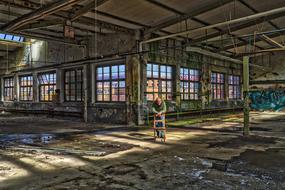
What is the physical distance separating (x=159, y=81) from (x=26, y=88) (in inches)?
506

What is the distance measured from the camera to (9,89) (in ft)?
75.5

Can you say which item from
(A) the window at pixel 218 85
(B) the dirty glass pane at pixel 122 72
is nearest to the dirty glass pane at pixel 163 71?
(B) the dirty glass pane at pixel 122 72

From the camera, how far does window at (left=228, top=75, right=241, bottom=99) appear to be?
830 inches

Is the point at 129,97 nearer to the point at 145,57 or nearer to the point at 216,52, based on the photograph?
the point at 145,57

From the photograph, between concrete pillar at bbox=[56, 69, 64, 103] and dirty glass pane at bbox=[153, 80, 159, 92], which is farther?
concrete pillar at bbox=[56, 69, 64, 103]

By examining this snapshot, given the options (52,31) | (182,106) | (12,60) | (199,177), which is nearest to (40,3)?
(52,31)

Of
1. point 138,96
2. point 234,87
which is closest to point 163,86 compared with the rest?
point 138,96

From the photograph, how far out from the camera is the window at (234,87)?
Result: 2109 cm

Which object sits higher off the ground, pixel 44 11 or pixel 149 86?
pixel 44 11

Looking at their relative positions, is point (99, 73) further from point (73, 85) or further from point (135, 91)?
point (135, 91)

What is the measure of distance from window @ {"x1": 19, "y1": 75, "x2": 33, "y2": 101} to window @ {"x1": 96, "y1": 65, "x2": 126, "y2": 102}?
28.4 ft

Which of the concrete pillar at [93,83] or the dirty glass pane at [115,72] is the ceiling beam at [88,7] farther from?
the concrete pillar at [93,83]

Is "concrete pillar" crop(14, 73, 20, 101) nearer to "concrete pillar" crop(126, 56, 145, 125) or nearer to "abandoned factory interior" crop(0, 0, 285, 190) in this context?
"abandoned factory interior" crop(0, 0, 285, 190)

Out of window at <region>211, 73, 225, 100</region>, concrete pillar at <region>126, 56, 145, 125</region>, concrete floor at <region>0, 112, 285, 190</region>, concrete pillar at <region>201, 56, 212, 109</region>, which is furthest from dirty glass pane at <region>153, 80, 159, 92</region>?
window at <region>211, 73, 225, 100</region>
